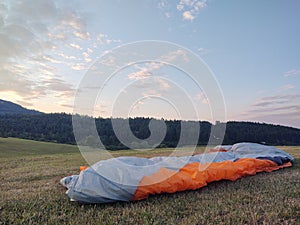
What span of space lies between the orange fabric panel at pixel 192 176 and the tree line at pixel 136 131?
2.06ft

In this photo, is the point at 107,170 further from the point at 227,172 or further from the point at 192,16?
the point at 192,16

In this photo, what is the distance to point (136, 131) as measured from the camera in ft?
14.5

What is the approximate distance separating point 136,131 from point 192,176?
164 centimetres

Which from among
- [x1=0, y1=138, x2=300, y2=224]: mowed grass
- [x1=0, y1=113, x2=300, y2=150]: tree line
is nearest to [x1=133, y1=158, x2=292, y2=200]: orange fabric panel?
[x1=0, y1=138, x2=300, y2=224]: mowed grass

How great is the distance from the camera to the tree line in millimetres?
3940

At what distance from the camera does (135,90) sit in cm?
392

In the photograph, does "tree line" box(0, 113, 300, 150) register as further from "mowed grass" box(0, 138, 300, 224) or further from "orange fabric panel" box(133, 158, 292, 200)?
"mowed grass" box(0, 138, 300, 224)

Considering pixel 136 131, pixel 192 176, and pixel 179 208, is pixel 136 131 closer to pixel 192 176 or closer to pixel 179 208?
pixel 192 176

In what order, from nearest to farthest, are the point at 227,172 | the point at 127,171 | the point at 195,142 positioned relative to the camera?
the point at 127,171, the point at 227,172, the point at 195,142

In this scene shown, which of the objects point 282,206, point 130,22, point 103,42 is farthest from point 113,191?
point 130,22

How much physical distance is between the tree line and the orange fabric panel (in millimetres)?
626

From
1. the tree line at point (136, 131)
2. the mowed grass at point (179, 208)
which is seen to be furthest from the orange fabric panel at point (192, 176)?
the tree line at point (136, 131)

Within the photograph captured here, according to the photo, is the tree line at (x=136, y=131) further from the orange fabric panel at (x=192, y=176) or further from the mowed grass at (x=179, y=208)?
the mowed grass at (x=179, y=208)

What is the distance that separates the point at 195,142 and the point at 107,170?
1.63m
